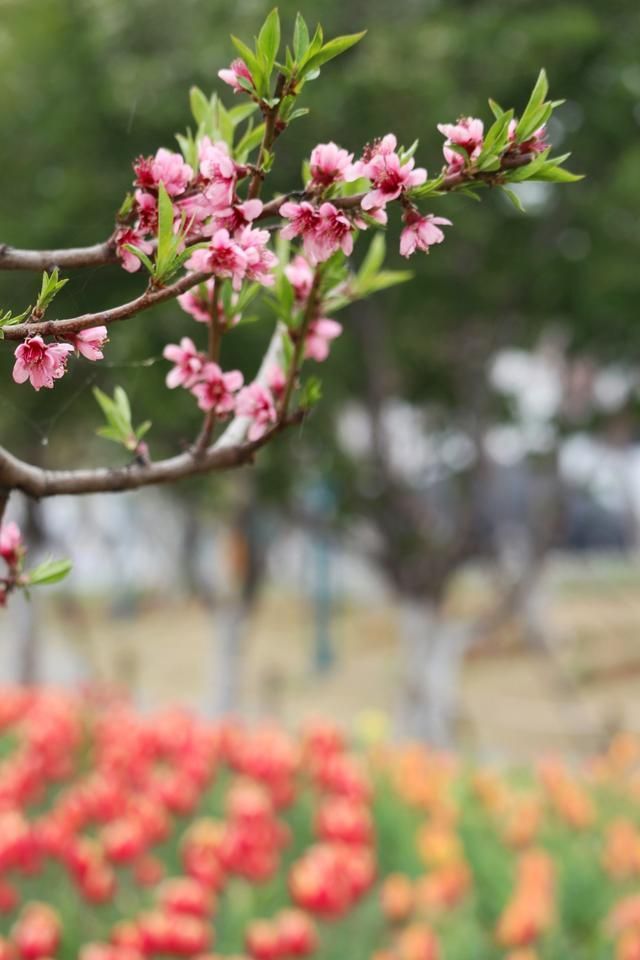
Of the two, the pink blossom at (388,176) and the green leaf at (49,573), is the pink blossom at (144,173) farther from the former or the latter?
the green leaf at (49,573)

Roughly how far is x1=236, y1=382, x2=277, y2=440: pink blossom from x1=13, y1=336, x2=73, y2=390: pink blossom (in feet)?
1.93

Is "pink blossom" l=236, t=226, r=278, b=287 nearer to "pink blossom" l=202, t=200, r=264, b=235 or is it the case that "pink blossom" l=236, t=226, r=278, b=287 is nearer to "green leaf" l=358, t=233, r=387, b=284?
"pink blossom" l=202, t=200, r=264, b=235

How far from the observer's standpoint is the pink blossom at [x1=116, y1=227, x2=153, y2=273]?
1358 mm

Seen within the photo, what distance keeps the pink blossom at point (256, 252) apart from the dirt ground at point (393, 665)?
Answer: 28.8 ft

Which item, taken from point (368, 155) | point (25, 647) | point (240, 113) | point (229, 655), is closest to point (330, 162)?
point (368, 155)

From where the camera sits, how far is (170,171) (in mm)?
1363

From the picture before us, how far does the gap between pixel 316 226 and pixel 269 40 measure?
0.19m

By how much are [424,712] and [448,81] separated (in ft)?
19.7

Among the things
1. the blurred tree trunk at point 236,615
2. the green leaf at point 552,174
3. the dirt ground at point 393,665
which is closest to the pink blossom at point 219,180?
the green leaf at point 552,174

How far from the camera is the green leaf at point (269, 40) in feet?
3.91

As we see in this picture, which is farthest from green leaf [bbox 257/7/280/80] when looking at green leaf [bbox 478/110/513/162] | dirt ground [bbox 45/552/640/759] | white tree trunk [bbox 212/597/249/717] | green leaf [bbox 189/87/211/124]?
white tree trunk [bbox 212/597/249/717]

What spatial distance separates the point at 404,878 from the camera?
391cm

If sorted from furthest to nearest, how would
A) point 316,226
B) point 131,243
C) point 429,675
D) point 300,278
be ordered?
point 429,675, point 300,278, point 131,243, point 316,226

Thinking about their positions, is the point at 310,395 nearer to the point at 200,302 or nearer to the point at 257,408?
the point at 257,408
